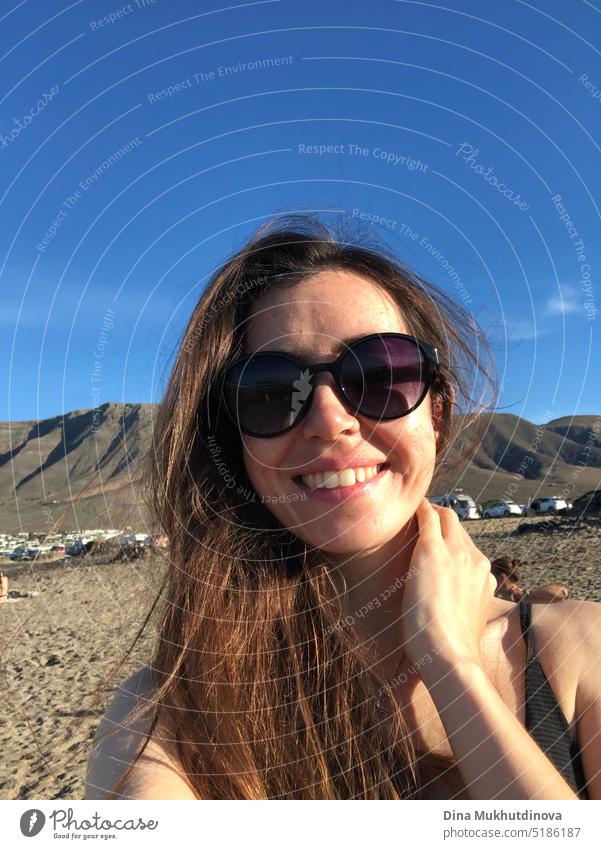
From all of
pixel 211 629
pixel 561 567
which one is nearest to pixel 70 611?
pixel 561 567

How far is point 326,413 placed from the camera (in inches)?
60.7

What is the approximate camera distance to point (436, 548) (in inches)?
61.6

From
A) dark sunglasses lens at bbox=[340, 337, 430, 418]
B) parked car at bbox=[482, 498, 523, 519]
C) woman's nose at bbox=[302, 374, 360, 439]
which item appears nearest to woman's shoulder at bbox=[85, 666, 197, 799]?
woman's nose at bbox=[302, 374, 360, 439]

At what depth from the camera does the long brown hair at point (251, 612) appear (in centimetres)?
150

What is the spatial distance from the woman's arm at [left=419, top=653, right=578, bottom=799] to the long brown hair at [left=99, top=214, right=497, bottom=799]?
11.3 inches

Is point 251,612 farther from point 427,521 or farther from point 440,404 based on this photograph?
point 440,404

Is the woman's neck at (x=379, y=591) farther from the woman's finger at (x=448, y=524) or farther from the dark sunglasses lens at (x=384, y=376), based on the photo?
the dark sunglasses lens at (x=384, y=376)

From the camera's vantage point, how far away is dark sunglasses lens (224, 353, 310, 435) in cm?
158

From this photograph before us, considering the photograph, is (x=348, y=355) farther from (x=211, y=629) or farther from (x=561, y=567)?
(x=561, y=567)

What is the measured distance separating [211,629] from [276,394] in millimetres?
624

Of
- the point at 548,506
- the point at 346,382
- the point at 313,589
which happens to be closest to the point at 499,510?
the point at 548,506

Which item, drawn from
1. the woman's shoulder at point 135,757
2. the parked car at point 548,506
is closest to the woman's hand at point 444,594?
the woman's shoulder at point 135,757

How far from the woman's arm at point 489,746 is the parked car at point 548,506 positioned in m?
34.2

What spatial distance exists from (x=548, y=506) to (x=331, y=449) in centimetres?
3916
